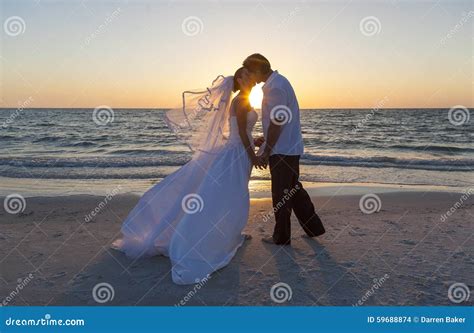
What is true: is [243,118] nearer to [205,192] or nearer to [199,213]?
[205,192]

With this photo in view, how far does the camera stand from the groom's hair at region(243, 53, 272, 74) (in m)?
4.55

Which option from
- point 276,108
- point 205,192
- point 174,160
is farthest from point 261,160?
point 174,160

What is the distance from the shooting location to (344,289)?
382 centimetres

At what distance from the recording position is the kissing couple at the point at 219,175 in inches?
169

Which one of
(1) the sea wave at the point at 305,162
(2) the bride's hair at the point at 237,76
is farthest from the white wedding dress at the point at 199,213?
(1) the sea wave at the point at 305,162

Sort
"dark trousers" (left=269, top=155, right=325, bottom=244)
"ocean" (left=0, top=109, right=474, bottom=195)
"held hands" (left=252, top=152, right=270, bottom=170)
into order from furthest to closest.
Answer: "ocean" (left=0, top=109, right=474, bottom=195)
"dark trousers" (left=269, top=155, right=325, bottom=244)
"held hands" (left=252, top=152, right=270, bottom=170)

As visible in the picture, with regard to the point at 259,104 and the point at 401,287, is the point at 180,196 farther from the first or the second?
the point at 401,287

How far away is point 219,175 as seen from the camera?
448 cm

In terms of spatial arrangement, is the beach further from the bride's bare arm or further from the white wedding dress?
the bride's bare arm

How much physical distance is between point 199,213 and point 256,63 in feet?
5.74

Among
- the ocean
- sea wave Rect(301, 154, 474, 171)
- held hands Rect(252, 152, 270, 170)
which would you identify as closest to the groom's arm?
held hands Rect(252, 152, 270, 170)

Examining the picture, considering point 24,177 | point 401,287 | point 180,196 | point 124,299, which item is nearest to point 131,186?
point 24,177

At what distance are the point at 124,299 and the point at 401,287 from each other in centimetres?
254

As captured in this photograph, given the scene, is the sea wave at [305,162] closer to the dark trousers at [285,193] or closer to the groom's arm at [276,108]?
the dark trousers at [285,193]
